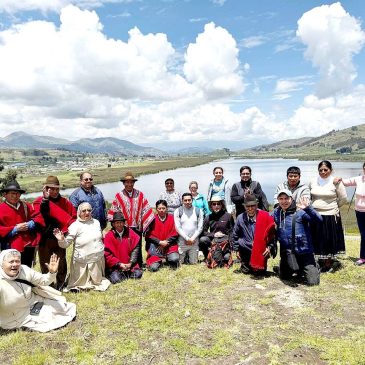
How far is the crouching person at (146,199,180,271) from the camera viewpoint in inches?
361

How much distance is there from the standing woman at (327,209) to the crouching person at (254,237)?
3.37 ft

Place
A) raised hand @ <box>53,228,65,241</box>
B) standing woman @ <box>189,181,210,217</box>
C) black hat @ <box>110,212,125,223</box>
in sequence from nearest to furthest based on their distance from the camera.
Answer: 1. raised hand @ <box>53,228,65,241</box>
2. black hat @ <box>110,212,125,223</box>
3. standing woman @ <box>189,181,210,217</box>

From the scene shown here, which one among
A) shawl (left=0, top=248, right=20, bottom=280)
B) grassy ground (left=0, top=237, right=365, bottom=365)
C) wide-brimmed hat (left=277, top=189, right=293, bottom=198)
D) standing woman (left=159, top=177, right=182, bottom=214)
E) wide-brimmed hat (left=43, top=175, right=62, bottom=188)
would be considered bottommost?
grassy ground (left=0, top=237, right=365, bottom=365)

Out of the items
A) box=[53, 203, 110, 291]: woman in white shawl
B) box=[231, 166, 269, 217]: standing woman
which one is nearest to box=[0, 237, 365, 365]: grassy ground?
box=[53, 203, 110, 291]: woman in white shawl

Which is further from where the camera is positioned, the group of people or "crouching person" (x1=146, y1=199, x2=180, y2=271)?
"crouching person" (x1=146, y1=199, x2=180, y2=271)

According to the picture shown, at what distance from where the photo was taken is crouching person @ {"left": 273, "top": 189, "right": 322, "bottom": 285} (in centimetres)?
740

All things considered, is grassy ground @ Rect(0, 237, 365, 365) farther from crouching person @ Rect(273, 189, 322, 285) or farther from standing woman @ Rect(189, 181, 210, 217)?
standing woman @ Rect(189, 181, 210, 217)

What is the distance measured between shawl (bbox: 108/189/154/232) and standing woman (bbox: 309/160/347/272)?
4.09 m

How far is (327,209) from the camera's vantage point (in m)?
7.95

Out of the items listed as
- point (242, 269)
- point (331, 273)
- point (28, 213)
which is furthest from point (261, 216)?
point (28, 213)

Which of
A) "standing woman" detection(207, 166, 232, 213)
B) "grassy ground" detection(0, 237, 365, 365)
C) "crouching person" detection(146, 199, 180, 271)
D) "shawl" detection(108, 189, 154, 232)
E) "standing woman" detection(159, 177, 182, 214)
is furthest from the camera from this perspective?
"standing woman" detection(159, 177, 182, 214)

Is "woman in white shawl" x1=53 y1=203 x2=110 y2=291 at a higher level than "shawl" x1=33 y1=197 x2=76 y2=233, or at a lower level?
lower

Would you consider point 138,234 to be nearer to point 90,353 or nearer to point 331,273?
point 90,353

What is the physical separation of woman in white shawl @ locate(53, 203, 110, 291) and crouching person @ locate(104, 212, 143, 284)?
404mm
